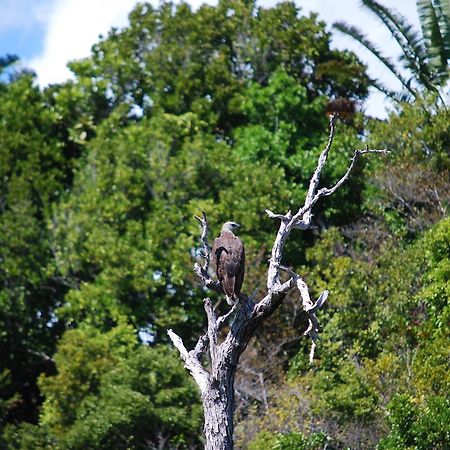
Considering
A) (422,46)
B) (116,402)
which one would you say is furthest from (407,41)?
(116,402)

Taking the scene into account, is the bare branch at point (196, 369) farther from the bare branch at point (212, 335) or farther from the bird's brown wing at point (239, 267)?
the bird's brown wing at point (239, 267)

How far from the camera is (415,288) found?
21.5 m

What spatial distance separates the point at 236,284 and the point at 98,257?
47.0ft

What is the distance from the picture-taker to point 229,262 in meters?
12.3

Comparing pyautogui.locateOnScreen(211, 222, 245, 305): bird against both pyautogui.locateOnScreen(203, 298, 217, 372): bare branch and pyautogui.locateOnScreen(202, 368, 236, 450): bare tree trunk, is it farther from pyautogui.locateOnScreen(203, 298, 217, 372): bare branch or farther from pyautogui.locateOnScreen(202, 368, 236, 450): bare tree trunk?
pyautogui.locateOnScreen(202, 368, 236, 450): bare tree trunk

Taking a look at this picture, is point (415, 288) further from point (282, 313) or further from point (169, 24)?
point (169, 24)

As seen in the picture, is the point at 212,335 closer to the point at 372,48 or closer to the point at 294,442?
the point at 294,442

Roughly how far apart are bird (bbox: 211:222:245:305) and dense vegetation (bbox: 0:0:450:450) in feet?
16.3

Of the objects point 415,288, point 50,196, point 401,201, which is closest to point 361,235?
point 401,201

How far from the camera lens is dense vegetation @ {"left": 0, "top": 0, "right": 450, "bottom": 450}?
1997 cm

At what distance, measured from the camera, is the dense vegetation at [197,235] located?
1997 centimetres

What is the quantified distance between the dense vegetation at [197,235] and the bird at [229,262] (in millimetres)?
4978

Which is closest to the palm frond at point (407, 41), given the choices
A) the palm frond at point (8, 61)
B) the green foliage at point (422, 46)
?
the green foliage at point (422, 46)

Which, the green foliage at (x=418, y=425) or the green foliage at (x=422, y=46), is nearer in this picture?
the green foliage at (x=418, y=425)
